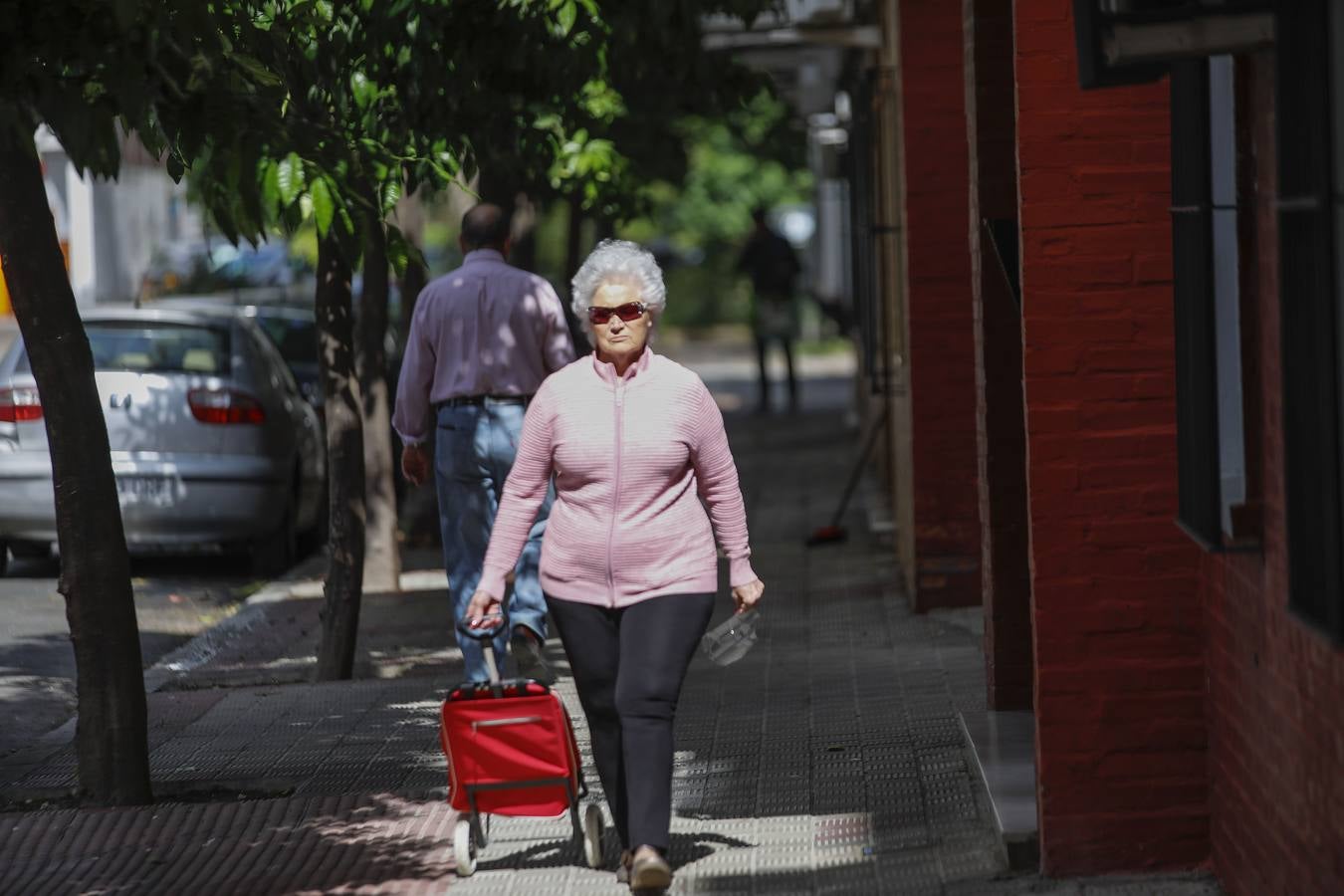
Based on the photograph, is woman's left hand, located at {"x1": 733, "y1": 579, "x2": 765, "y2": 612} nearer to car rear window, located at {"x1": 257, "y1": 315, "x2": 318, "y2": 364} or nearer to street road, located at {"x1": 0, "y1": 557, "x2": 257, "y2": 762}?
street road, located at {"x1": 0, "y1": 557, "x2": 257, "y2": 762}

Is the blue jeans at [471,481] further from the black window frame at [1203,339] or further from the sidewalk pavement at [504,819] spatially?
the black window frame at [1203,339]

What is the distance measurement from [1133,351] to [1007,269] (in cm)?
115

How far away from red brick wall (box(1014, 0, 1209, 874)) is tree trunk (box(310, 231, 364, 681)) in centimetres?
420

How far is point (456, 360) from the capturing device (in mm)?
8398

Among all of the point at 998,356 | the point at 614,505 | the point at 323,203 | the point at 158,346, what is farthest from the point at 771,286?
the point at 614,505

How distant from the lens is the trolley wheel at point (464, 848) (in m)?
5.75

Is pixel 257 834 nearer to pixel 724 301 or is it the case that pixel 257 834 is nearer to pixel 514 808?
pixel 514 808

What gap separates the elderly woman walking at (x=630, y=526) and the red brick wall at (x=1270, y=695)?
1211 millimetres

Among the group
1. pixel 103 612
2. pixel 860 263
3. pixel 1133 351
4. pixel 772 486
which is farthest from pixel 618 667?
pixel 772 486

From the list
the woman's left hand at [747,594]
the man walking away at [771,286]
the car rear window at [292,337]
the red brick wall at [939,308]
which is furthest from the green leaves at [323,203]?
the man walking away at [771,286]

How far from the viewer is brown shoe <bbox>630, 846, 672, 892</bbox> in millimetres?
5340

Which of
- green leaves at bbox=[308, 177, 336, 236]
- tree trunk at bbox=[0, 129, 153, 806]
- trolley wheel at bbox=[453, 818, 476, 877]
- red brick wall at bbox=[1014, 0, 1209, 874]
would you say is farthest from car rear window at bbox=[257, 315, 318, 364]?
red brick wall at bbox=[1014, 0, 1209, 874]

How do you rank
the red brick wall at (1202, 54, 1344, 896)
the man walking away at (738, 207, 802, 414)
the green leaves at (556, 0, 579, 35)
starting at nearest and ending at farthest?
the red brick wall at (1202, 54, 1344, 896) → the green leaves at (556, 0, 579, 35) → the man walking away at (738, 207, 802, 414)

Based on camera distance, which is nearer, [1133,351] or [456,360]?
[1133,351]
